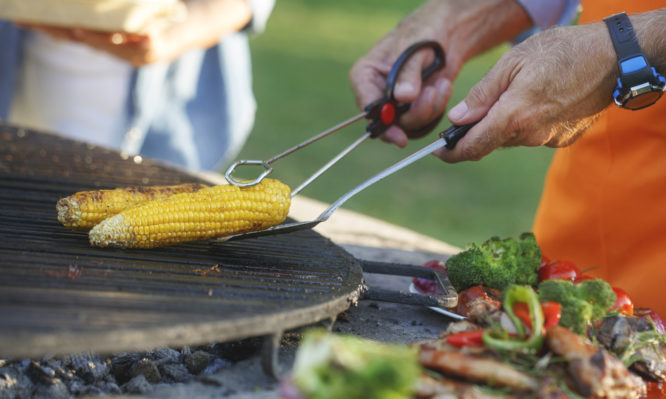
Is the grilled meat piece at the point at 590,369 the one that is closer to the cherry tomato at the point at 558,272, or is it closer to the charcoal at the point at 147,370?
the cherry tomato at the point at 558,272

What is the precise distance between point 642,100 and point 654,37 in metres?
0.20

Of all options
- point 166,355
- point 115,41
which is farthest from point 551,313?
point 115,41

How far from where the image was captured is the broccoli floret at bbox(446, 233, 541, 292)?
217cm

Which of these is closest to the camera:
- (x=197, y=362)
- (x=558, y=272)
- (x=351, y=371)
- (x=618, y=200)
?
(x=351, y=371)

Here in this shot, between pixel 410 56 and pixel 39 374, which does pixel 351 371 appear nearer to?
pixel 39 374

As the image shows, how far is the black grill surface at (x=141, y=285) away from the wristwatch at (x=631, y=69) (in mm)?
1047

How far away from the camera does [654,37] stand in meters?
2.03

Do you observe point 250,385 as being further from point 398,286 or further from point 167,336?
point 398,286

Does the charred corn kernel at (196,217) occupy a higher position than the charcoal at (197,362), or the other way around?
the charred corn kernel at (196,217)

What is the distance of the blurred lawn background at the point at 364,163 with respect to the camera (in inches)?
325

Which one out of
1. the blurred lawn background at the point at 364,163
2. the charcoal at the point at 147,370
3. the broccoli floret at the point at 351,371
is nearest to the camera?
the broccoli floret at the point at 351,371

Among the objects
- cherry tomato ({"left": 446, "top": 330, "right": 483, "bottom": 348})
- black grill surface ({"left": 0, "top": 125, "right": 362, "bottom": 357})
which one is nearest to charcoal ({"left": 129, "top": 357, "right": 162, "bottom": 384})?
black grill surface ({"left": 0, "top": 125, "right": 362, "bottom": 357})

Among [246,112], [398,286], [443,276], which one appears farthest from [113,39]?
[443,276]

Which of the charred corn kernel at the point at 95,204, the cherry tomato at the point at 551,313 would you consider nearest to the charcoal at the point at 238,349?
the charred corn kernel at the point at 95,204
